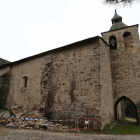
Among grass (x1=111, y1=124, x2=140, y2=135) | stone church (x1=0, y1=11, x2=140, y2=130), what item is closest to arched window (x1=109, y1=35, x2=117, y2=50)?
stone church (x1=0, y1=11, x2=140, y2=130)

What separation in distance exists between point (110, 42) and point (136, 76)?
406 cm

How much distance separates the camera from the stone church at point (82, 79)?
7457mm

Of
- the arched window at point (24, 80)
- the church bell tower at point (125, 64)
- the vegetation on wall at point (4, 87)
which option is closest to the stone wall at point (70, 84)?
the arched window at point (24, 80)

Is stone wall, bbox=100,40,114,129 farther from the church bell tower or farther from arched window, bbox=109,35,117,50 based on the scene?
arched window, bbox=109,35,117,50

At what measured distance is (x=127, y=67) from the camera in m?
9.86

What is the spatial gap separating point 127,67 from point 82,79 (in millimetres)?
4343

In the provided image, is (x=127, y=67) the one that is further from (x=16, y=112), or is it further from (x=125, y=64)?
(x=16, y=112)

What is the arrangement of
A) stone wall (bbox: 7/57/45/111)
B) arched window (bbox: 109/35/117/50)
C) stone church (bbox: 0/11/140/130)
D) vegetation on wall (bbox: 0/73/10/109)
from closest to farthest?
stone church (bbox: 0/11/140/130) → stone wall (bbox: 7/57/45/111) → arched window (bbox: 109/35/117/50) → vegetation on wall (bbox: 0/73/10/109)

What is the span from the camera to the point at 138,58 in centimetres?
968

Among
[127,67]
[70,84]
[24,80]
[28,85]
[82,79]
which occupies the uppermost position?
[127,67]

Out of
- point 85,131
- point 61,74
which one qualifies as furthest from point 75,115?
point 61,74

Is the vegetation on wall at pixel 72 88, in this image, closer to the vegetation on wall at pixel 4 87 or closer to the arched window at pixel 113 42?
the arched window at pixel 113 42

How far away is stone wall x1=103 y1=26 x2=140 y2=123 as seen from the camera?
30.3 feet

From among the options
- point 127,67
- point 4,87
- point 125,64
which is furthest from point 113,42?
point 4,87
